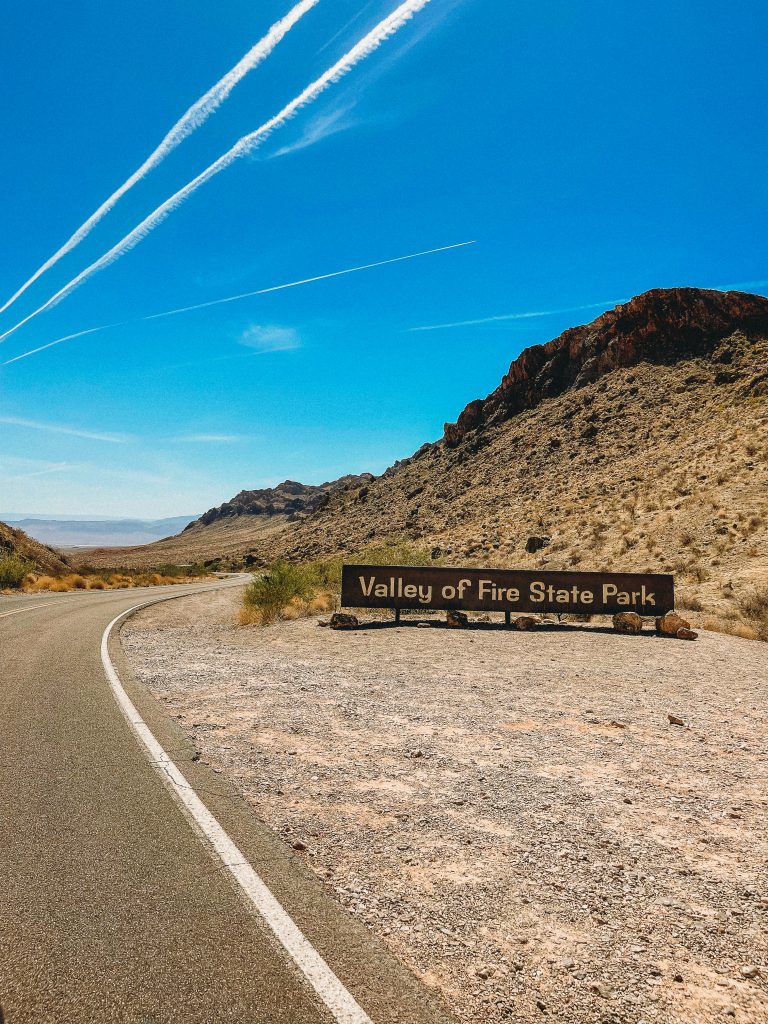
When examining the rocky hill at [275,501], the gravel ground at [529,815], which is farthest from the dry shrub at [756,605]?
the rocky hill at [275,501]

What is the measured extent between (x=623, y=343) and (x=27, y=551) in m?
54.0

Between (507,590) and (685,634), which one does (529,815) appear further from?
(507,590)

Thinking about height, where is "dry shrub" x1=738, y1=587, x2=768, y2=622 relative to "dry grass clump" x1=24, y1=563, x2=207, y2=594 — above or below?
above

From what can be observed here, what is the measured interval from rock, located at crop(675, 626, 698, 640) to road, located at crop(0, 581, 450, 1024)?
1257 cm

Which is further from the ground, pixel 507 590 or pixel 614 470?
pixel 614 470

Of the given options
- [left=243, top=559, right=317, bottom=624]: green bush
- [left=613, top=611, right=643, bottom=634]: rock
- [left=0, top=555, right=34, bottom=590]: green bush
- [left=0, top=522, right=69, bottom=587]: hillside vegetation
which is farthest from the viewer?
[left=0, top=522, right=69, bottom=587]: hillside vegetation

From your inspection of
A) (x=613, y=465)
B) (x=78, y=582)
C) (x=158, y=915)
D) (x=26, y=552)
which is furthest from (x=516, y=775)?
(x=26, y=552)

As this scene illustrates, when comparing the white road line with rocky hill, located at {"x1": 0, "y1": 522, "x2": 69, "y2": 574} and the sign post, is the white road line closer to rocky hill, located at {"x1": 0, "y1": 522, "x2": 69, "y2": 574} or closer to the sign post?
the sign post

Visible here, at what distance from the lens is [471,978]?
9.07 ft

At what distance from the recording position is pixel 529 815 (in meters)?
4.59

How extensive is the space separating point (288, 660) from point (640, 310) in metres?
59.0

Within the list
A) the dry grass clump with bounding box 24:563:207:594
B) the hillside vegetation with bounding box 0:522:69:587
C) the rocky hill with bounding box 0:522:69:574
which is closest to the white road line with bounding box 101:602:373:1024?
the dry grass clump with bounding box 24:563:207:594

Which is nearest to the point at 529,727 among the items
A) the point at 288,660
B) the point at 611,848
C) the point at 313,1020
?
the point at 611,848

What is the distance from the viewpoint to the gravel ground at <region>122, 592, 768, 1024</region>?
2.84 metres
